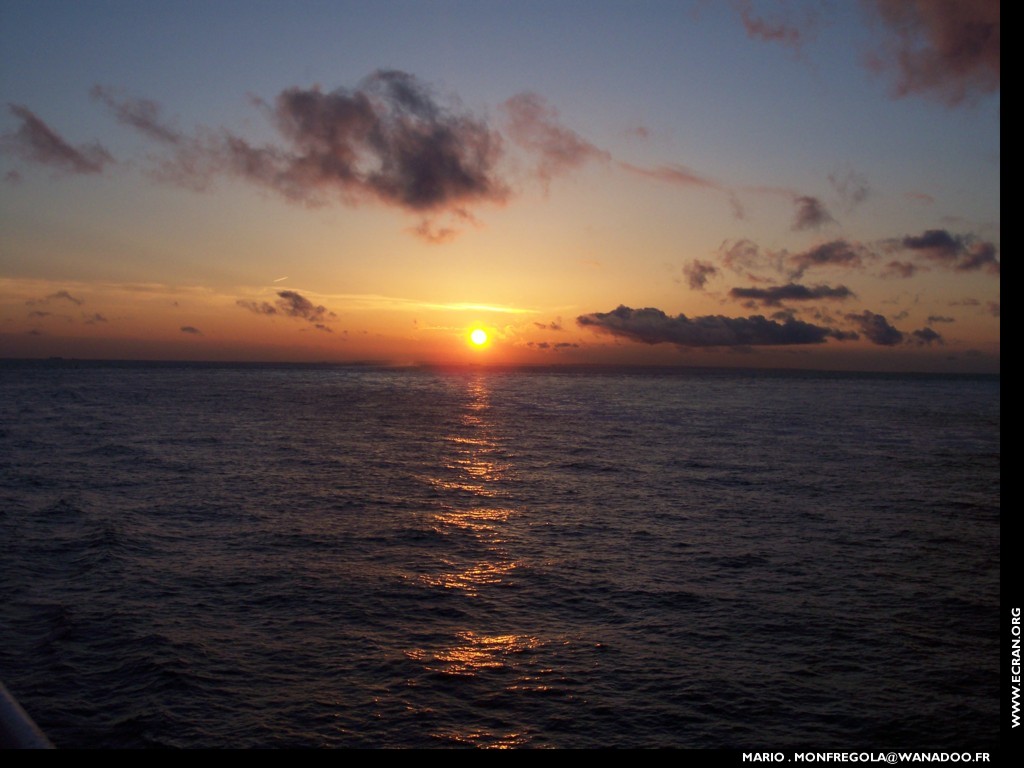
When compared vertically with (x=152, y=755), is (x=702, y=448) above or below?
below

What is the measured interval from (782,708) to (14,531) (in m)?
29.9

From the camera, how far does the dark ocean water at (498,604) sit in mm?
15328

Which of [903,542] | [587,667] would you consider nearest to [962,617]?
[903,542]

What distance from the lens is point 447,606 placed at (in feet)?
71.3

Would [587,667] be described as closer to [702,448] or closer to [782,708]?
[782,708]

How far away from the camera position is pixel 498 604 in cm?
2198

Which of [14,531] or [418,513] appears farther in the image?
[418,513]

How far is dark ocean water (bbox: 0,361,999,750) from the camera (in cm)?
1533

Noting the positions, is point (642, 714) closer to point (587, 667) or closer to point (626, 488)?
point (587, 667)

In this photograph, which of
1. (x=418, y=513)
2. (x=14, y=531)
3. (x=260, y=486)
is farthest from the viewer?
(x=260, y=486)

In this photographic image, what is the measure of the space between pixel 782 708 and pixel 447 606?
9.70 metres

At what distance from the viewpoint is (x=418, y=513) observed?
115 ft

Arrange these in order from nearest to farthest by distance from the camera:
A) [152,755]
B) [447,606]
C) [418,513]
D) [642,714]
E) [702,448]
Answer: [152,755], [642,714], [447,606], [418,513], [702,448]

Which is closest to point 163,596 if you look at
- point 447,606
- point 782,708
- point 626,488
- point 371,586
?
point 371,586
